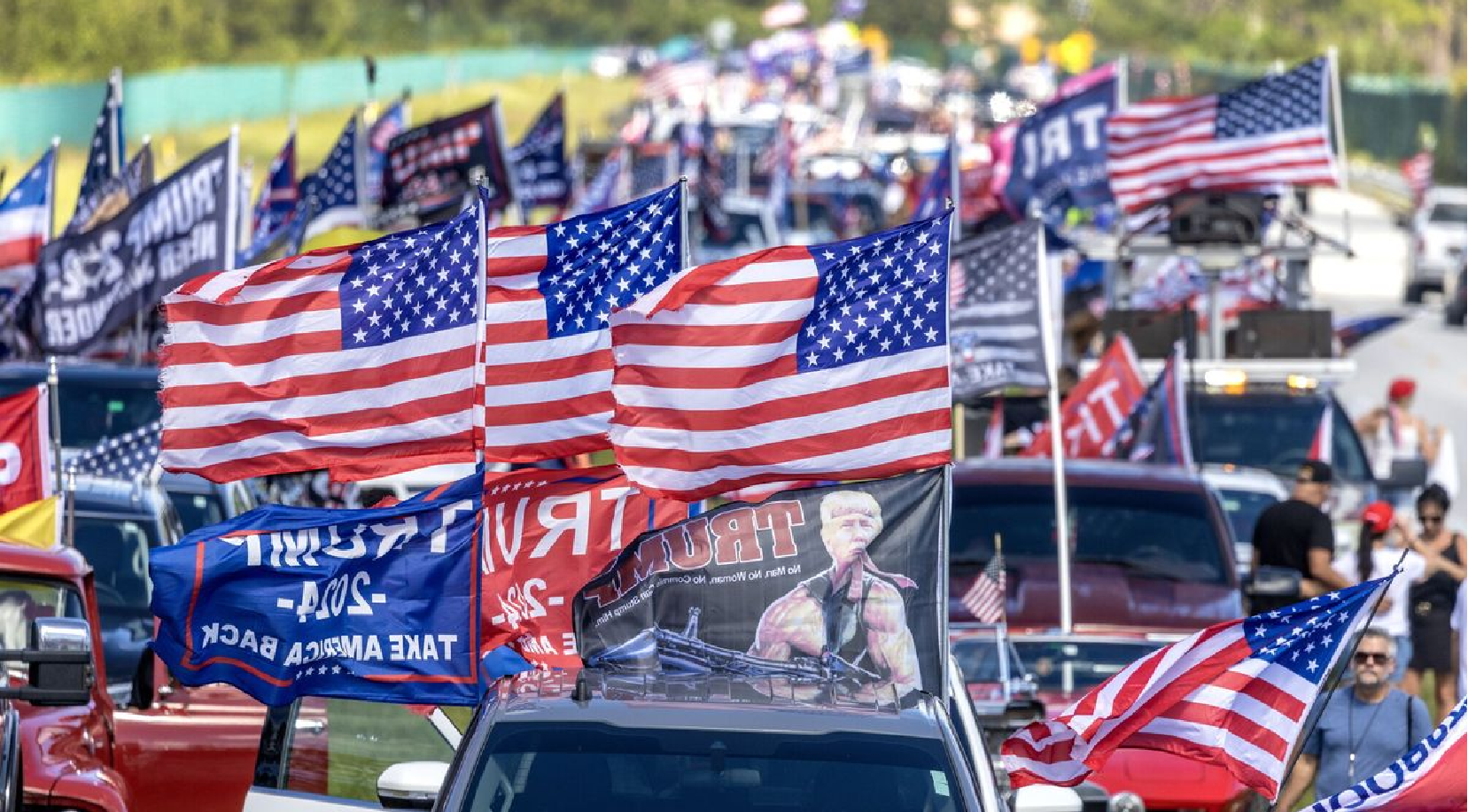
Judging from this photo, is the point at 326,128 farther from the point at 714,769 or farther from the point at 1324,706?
the point at 714,769

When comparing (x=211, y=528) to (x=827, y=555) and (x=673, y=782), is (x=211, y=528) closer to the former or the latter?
(x=827, y=555)

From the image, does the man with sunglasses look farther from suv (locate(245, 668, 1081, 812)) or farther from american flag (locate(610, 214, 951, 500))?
suv (locate(245, 668, 1081, 812))

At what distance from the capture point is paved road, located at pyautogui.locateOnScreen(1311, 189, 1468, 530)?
29.8 meters

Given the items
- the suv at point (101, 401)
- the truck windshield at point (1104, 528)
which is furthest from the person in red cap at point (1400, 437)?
the suv at point (101, 401)

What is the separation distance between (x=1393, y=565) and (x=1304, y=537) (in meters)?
0.83

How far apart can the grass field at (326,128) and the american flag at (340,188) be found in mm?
1869

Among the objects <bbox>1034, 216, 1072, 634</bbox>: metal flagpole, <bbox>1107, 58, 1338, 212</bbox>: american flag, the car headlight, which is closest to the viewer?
the car headlight

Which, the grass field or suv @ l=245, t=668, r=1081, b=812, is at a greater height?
suv @ l=245, t=668, r=1081, b=812

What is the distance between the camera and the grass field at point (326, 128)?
43844 mm

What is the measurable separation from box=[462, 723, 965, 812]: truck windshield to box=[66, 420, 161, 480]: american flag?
6.99 metres

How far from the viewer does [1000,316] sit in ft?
49.7

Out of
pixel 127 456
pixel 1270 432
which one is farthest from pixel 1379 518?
pixel 127 456

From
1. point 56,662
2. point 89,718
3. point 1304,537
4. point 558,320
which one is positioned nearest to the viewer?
point 56,662

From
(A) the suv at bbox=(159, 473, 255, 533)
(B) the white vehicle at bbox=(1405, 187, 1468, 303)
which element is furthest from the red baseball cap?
(B) the white vehicle at bbox=(1405, 187, 1468, 303)
